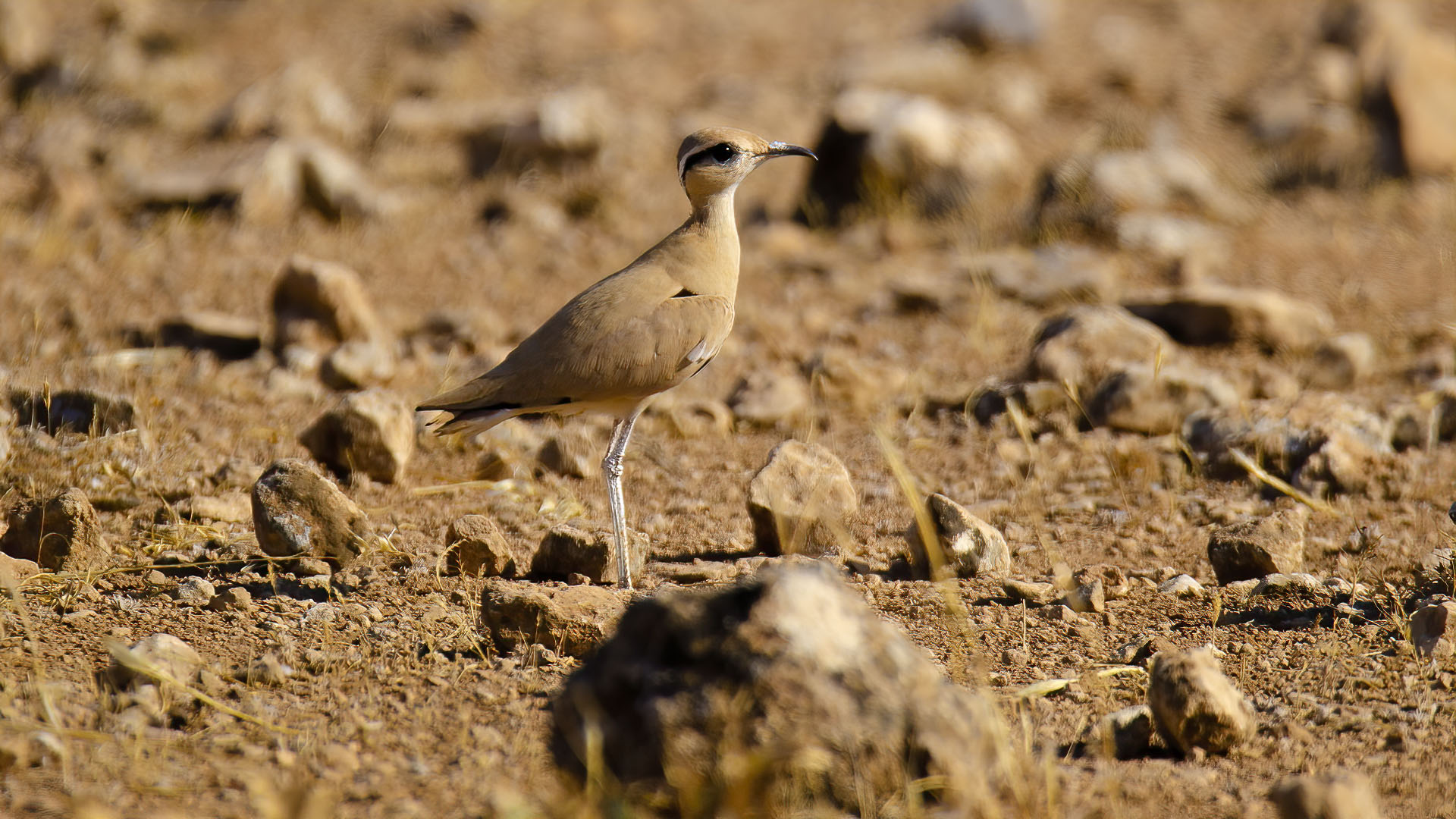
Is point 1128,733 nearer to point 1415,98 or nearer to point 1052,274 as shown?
point 1052,274

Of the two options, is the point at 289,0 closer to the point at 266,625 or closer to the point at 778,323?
the point at 778,323

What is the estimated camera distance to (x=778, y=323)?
724 centimetres

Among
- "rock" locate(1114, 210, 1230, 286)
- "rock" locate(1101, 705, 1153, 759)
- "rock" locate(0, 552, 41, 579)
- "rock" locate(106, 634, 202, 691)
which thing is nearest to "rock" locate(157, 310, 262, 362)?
"rock" locate(0, 552, 41, 579)

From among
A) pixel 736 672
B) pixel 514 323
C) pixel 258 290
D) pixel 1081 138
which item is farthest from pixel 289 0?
pixel 736 672

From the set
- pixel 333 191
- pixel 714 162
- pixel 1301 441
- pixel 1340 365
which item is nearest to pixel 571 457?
pixel 714 162

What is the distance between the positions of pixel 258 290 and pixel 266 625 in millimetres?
4069

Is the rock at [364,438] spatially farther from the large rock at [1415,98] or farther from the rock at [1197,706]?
the large rock at [1415,98]

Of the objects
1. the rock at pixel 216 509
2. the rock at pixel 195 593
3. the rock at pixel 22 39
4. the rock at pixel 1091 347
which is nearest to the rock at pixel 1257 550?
the rock at pixel 1091 347

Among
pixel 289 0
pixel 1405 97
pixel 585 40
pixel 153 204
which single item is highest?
pixel 289 0

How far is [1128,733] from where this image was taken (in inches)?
128

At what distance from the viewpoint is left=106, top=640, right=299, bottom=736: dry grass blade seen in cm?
318

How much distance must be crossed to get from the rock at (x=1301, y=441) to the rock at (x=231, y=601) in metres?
3.63

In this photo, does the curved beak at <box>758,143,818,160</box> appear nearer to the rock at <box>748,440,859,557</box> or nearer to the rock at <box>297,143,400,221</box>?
the rock at <box>748,440,859,557</box>

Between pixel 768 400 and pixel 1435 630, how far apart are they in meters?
3.15
